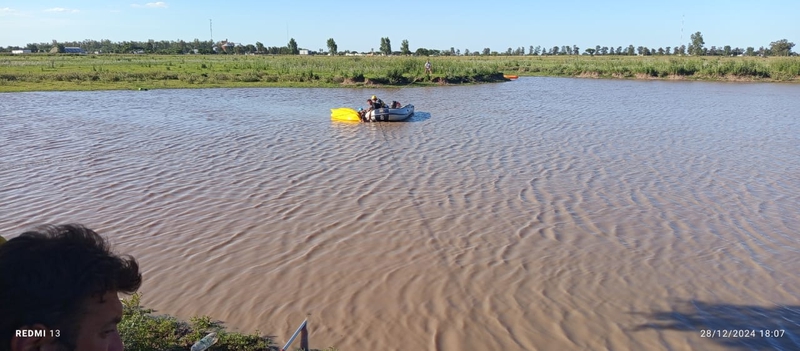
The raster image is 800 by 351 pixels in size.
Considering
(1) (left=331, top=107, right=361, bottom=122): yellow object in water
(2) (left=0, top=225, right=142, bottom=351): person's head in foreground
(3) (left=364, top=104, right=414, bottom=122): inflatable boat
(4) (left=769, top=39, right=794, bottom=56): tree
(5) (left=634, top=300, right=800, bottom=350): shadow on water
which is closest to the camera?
(2) (left=0, top=225, right=142, bottom=351): person's head in foreground

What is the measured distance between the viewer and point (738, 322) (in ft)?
21.0

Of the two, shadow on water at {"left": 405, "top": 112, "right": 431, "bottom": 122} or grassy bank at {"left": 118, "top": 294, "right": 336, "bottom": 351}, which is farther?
shadow on water at {"left": 405, "top": 112, "right": 431, "bottom": 122}

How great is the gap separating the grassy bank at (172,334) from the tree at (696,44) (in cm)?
12558

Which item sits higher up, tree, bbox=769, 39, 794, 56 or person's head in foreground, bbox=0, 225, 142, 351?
tree, bbox=769, 39, 794, 56

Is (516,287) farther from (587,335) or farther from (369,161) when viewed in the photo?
(369,161)

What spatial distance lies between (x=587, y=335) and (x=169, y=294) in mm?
4842

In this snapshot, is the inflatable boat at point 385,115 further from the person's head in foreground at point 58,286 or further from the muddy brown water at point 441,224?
the person's head in foreground at point 58,286

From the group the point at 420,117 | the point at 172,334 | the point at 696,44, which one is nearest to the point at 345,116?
the point at 420,117

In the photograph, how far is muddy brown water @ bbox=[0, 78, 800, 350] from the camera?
6.37m

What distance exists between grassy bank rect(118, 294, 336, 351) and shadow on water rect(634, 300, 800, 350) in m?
3.88

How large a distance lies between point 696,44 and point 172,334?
428 feet

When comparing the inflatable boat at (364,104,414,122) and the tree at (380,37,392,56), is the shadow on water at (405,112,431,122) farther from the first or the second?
the tree at (380,37,392,56)

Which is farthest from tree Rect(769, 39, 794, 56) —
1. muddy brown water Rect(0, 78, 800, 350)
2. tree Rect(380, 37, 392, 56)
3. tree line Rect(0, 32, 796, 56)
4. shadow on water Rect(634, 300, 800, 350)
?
shadow on water Rect(634, 300, 800, 350)

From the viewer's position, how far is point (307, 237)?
8.70 meters
